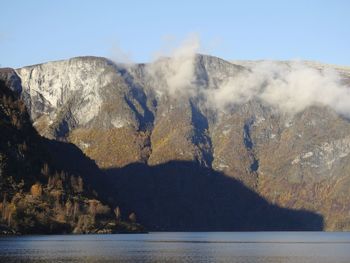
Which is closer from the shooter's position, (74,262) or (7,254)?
(74,262)

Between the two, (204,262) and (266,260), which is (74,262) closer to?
(204,262)

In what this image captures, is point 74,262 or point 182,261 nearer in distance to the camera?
point 74,262

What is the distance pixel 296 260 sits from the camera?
169m

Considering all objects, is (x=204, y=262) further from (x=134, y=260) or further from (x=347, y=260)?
(x=347, y=260)

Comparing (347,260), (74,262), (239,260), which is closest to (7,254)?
(74,262)

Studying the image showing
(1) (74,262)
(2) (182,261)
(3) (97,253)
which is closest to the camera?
(1) (74,262)

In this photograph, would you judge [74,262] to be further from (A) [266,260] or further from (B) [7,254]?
(A) [266,260]

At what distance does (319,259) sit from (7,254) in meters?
69.9

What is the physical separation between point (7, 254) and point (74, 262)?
22.0m

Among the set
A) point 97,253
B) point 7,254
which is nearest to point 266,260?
point 97,253

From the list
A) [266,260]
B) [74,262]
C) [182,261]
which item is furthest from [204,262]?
[74,262]

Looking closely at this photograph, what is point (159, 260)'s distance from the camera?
165m

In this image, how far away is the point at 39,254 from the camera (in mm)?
173625

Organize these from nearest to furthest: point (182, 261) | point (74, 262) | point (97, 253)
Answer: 1. point (74, 262)
2. point (182, 261)
3. point (97, 253)
